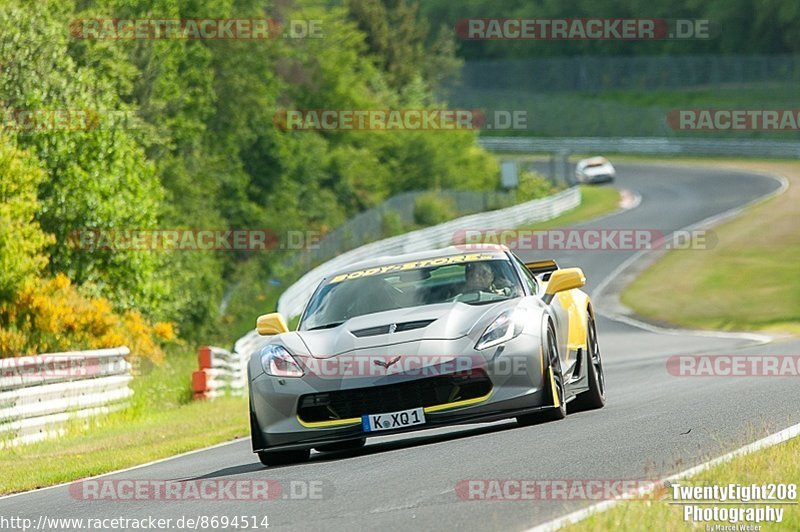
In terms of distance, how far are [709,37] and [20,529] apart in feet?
399

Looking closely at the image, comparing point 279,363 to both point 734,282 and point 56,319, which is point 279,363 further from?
point 734,282

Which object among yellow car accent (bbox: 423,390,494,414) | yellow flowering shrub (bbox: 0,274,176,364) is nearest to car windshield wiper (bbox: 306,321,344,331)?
yellow car accent (bbox: 423,390,494,414)

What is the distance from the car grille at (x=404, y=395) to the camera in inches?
387

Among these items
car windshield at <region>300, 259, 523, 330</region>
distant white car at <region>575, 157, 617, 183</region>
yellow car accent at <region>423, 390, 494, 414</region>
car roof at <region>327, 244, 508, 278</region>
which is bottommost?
yellow car accent at <region>423, 390, 494, 414</region>

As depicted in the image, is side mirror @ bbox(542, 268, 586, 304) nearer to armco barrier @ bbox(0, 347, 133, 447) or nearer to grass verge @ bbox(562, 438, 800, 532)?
grass verge @ bbox(562, 438, 800, 532)

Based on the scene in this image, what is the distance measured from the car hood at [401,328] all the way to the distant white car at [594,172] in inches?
2677

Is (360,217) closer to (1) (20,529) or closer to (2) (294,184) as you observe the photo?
(2) (294,184)

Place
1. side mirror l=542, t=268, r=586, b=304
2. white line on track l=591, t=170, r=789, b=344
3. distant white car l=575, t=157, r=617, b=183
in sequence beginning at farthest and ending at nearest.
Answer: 1. distant white car l=575, t=157, r=617, b=183
2. white line on track l=591, t=170, r=789, b=344
3. side mirror l=542, t=268, r=586, b=304

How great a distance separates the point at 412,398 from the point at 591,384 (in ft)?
8.22

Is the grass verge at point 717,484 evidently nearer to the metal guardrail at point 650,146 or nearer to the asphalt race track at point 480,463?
the asphalt race track at point 480,463

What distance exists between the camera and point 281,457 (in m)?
10.5

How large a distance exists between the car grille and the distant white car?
68533 millimetres

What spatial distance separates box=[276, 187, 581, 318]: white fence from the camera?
35.0 metres

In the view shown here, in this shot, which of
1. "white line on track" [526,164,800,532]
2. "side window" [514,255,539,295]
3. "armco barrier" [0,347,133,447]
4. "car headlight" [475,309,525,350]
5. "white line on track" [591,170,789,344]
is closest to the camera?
"white line on track" [526,164,800,532]
